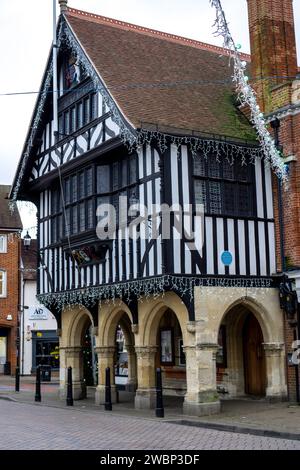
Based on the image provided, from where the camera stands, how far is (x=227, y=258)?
1612 centimetres

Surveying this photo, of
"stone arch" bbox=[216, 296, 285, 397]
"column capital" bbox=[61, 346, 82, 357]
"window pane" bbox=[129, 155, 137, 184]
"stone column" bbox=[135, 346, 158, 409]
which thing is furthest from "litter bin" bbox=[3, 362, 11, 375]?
"window pane" bbox=[129, 155, 137, 184]

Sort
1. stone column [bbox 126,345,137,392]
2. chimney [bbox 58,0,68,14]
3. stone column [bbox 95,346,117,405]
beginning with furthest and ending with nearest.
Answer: stone column [bbox 126,345,137,392] < chimney [bbox 58,0,68,14] < stone column [bbox 95,346,117,405]

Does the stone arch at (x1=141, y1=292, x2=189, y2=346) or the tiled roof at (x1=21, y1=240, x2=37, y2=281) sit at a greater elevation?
the tiled roof at (x1=21, y1=240, x2=37, y2=281)

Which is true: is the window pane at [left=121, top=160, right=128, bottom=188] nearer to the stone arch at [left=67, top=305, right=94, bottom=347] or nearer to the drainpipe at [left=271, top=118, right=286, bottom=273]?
the drainpipe at [left=271, top=118, right=286, bottom=273]

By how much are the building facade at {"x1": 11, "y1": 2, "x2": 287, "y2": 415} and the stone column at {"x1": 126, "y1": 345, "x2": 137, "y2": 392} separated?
1.63 m

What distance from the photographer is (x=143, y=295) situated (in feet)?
55.6

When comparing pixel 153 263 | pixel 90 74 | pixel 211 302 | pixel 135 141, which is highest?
pixel 90 74

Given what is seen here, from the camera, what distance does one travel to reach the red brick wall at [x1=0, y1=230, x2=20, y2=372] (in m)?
38.0

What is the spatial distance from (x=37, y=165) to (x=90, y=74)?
4.77 m

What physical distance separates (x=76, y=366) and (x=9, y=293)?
18.4 m

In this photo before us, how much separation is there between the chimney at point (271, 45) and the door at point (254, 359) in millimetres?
6127

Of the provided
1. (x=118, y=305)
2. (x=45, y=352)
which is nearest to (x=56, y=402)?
(x=118, y=305)

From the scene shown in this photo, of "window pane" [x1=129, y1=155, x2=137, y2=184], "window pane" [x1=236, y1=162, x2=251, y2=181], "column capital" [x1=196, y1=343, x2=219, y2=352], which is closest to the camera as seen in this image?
"column capital" [x1=196, y1=343, x2=219, y2=352]
